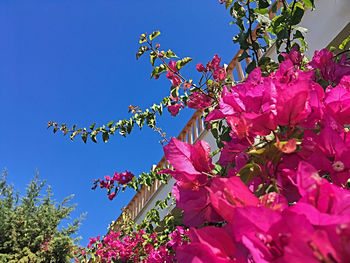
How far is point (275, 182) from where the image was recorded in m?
0.31

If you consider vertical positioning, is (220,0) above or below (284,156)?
above

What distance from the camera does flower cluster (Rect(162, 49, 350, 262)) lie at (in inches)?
8.4

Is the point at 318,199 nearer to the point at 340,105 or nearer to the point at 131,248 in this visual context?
the point at 340,105

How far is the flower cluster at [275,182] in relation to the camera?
0.70 ft

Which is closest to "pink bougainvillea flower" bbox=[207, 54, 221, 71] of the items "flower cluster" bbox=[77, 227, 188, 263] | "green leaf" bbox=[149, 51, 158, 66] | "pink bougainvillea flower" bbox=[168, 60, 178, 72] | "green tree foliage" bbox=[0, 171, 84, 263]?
"pink bougainvillea flower" bbox=[168, 60, 178, 72]

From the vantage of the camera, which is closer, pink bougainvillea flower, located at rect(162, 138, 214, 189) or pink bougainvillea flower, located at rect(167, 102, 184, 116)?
pink bougainvillea flower, located at rect(162, 138, 214, 189)

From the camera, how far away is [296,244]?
0.63ft

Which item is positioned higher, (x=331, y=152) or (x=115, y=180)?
(x=115, y=180)

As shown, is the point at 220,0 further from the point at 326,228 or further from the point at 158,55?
the point at 326,228

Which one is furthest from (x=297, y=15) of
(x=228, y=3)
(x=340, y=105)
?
(x=340, y=105)

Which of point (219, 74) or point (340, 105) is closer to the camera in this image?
point (340, 105)

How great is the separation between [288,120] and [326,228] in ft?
0.61

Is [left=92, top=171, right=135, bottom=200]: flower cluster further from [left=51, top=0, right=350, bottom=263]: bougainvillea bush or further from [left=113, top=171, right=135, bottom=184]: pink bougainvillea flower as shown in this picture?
[left=51, top=0, right=350, bottom=263]: bougainvillea bush

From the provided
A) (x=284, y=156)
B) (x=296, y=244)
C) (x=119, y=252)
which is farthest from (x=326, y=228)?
(x=119, y=252)
